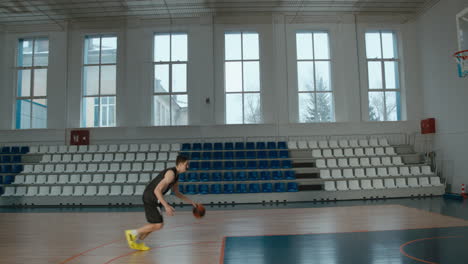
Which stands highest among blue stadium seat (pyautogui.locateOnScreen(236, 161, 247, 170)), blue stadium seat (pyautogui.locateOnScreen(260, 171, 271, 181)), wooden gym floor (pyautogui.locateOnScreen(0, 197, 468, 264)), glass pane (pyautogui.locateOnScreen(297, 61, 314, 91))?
glass pane (pyautogui.locateOnScreen(297, 61, 314, 91))

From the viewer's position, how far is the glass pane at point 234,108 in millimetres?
12828

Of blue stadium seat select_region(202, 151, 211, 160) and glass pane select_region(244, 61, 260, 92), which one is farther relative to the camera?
glass pane select_region(244, 61, 260, 92)

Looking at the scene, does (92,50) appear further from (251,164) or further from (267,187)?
(267,187)

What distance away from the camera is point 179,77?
514 inches

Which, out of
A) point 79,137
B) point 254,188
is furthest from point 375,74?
point 79,137

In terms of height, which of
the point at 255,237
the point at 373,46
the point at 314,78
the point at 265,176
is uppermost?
the point at 373,46

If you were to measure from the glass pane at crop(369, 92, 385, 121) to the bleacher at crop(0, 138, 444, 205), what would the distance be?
3.69 ft

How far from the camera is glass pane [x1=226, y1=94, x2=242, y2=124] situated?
1283cm

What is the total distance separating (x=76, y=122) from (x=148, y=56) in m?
3.97

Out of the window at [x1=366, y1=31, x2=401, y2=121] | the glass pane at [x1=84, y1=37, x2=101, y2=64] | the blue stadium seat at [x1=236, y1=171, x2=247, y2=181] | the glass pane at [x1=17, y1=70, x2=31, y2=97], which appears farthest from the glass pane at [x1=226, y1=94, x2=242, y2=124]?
the glass pane at [x1=17, y1=70, x2=31, y2=97]

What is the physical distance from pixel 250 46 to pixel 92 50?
6686mm

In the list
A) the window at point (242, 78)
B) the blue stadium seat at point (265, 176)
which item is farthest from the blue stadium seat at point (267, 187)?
the window at point (242, 78)

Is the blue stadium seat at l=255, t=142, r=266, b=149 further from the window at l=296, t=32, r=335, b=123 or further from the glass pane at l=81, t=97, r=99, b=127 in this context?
the glass pane at l=81, t=97, r=99, b=127

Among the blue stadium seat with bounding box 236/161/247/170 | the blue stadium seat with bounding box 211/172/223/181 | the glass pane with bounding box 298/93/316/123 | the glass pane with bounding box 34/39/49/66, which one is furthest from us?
the glass pane with bounding box 34/39/49/66
